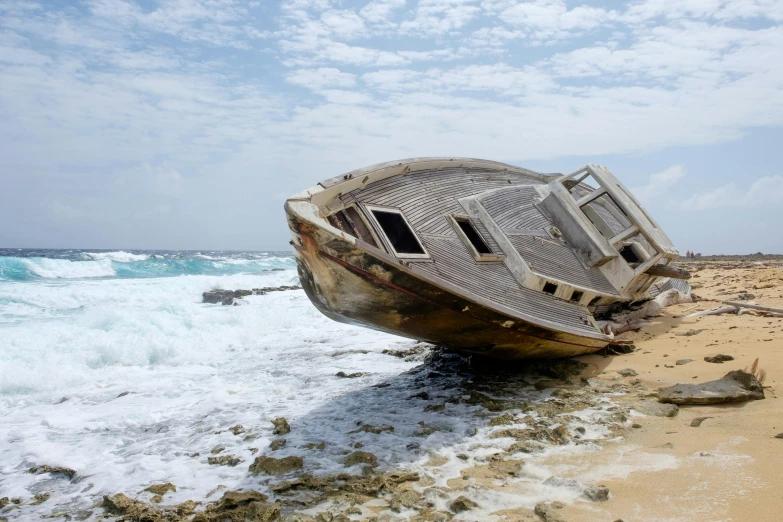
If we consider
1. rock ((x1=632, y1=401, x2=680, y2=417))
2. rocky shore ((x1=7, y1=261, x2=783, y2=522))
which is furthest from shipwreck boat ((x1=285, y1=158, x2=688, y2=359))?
rock ((x1=632, y1=401, x2=680, y2=417))

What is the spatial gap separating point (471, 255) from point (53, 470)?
5625 millimetres

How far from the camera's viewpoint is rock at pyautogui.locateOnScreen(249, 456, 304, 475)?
5.38 m

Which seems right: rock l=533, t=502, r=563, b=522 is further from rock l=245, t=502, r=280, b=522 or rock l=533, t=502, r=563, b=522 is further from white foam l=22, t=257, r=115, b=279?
white foam l=22, t=257, r=115, b=279

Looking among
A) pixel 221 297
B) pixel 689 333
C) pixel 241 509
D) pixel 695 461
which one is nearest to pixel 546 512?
pixel 695 461

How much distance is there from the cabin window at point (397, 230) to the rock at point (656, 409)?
3.15m

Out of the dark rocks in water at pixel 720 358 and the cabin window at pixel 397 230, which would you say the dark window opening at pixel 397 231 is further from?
the dark rocks in water at pixel 720 358

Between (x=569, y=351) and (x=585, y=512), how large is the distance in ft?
14.2

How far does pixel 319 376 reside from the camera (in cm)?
957

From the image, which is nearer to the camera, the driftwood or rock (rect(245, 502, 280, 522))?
rock (rect(245, 502, 280, 522))

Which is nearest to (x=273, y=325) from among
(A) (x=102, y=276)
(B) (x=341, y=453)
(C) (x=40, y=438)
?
(C) (x=40, y=438)

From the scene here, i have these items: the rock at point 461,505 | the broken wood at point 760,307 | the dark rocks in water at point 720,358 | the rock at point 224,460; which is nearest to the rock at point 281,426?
the rock at point 224,460

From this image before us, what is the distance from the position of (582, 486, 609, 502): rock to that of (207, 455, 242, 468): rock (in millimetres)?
3512

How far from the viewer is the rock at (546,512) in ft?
12.7

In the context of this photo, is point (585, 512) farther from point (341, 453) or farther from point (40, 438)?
point (40, 438)
